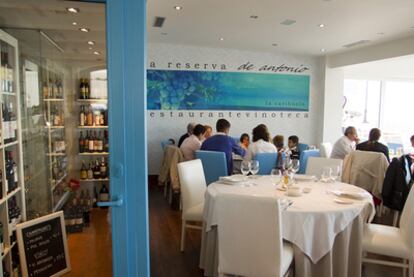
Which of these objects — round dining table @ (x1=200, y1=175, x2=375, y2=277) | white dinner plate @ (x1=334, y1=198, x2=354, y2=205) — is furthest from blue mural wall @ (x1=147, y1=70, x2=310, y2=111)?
white dinner plate @ (x1=334, y1=198, x2=354, y2=205)

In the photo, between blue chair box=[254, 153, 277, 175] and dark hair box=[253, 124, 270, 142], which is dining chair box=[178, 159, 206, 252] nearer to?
blue chair box=[254, 153, 277, 175]

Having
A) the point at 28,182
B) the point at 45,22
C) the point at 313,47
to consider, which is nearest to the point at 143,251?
the point at 28,182

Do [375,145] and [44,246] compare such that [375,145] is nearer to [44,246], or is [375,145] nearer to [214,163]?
[214,163]

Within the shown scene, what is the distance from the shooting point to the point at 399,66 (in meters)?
9.29

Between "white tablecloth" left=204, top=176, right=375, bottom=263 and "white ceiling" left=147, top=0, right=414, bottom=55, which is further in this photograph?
"white ceiling" left=147, top=0, right=414, bottom=55

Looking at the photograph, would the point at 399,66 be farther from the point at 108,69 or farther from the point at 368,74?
the point at 108,69

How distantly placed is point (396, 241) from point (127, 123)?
232 centimetres

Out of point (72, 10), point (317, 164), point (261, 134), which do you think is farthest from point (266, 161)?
point (72, 10)

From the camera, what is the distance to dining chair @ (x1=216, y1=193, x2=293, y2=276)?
7.18 ft

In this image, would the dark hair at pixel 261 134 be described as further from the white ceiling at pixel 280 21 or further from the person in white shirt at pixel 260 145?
the white ceiling at pixel 280 21

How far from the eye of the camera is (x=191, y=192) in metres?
3.52

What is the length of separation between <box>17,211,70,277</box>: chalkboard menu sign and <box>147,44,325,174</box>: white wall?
510 cm

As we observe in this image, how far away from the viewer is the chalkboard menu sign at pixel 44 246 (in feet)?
7.09

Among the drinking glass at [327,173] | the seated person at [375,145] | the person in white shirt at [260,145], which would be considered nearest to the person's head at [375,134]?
the seated person at [375,145]
